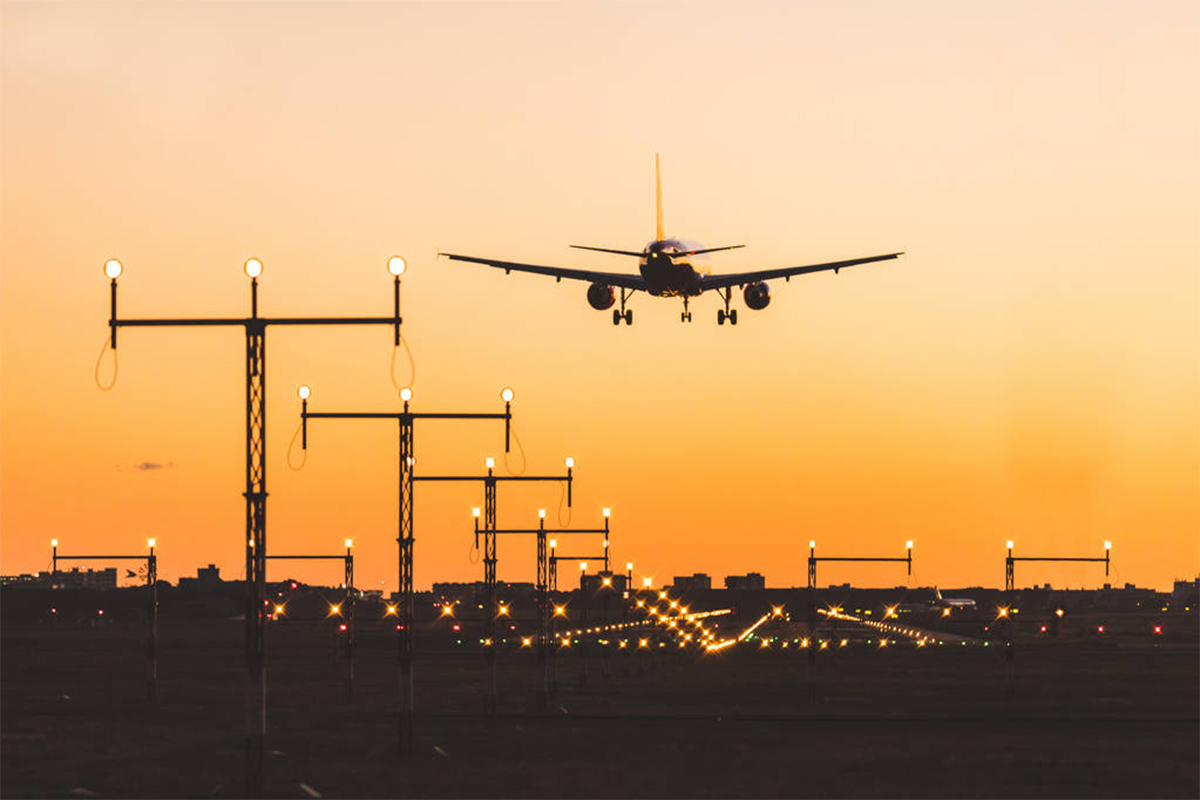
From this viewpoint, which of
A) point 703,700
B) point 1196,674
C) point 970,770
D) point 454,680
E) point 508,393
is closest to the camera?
point 970,770

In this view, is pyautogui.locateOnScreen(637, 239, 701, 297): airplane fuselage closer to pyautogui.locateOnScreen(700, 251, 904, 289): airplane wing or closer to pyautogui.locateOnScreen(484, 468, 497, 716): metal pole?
pyautogui.locateOnScreen(700, 251, 904, 289): airplane wing

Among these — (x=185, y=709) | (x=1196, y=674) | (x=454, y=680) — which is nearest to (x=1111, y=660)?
(x=1196, y=674)

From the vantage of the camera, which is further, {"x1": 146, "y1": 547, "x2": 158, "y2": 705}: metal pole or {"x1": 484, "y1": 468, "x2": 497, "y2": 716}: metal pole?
{"x1": 146, "y1": 547, "x2": 158, "y2": 705}: metal pole

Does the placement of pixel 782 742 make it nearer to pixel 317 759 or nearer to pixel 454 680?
pixel 317 759

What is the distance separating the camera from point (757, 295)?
108 m

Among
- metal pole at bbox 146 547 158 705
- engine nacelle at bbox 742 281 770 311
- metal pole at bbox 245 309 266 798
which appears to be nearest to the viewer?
metal pole at bbox 245 309 266 798

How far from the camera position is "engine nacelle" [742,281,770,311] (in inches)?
4252

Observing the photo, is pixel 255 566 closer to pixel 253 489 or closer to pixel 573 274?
pixel 253 489

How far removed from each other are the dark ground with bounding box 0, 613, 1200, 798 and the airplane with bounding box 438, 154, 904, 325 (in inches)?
854

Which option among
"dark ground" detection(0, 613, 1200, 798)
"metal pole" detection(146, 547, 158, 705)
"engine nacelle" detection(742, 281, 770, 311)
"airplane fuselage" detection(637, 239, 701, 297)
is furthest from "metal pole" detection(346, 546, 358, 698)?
"engine nacelle" detection(742, 281, 770, 311)

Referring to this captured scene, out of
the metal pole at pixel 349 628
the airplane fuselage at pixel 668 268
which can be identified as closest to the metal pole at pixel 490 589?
the metal pole at pixel 349 628

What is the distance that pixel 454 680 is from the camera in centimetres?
10381

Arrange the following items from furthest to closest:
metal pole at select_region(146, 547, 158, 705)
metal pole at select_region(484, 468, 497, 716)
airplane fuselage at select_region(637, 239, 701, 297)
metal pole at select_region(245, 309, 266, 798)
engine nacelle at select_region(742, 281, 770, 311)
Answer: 1. engine nacelle at select_region(742, 281, 770, 311)
2. airplane fuselage at select_region(637, 239, 701, 297)
3. metal pole at select_region(146, 547, 158, 705)
4. metal pole at select_region(484, 468, 497, 716)
5. metal pole at select_region(245, 309, 266, 798)

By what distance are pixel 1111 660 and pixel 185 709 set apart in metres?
82.2
